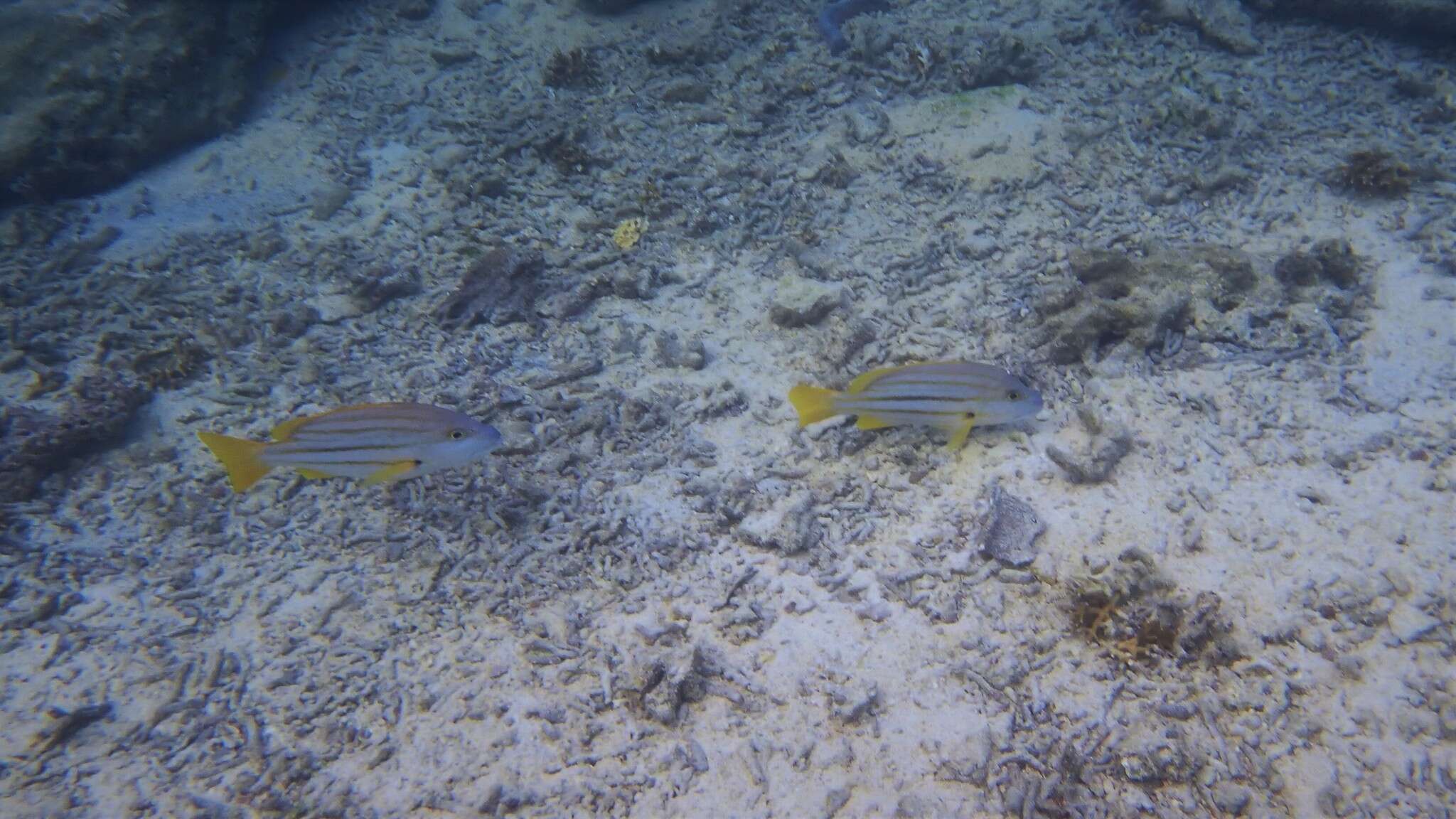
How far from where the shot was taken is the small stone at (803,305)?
197 inches

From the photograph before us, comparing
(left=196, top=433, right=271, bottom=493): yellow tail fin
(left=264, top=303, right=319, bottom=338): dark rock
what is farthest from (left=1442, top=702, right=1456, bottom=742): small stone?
(left=264, top=303, right=319, bottom=338): dark rock

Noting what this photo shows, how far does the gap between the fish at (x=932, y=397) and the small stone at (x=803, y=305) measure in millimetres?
1350

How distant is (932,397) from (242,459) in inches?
135

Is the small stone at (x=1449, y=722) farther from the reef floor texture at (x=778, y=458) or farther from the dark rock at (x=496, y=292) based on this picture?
the dark rock at (x=496, y=292)

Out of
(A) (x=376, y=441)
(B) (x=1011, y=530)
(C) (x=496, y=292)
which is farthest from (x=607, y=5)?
(B) (x=1011, y=530)

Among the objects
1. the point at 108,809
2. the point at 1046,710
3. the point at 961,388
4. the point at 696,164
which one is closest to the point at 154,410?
the point at 108,809

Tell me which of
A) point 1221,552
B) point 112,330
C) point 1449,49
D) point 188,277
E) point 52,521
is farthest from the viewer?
point 1449,49

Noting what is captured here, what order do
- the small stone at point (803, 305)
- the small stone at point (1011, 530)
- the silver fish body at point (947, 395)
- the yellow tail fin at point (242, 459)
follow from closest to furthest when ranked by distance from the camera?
the yellow tail fin at point (242, 459) → the small stone at point (1011, 530) → the silver fish body at point (947, 395) → the small stone at point (803, 305)

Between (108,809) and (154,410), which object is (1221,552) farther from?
(154,410)

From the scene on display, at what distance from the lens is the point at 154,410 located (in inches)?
193

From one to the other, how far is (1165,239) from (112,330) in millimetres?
7854

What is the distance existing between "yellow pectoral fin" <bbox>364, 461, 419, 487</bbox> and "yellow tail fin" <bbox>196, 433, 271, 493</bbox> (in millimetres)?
530

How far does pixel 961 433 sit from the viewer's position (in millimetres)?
3795

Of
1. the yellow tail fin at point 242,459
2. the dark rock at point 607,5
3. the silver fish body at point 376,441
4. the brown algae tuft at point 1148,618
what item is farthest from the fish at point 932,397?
the dark rock at point 607,5
